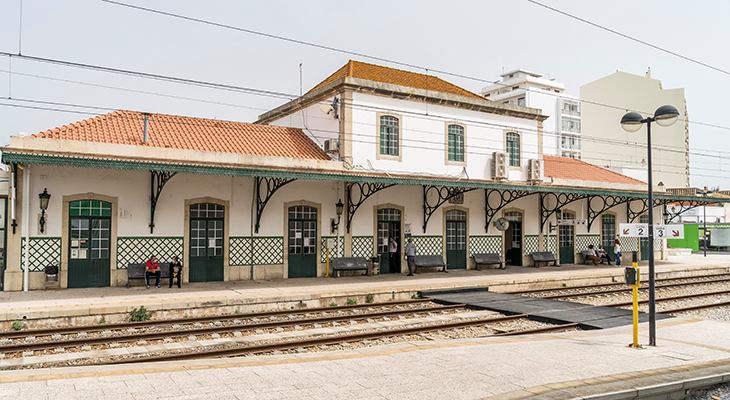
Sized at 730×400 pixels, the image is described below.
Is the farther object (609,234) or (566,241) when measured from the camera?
(609,234)

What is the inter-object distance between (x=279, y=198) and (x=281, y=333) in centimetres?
753

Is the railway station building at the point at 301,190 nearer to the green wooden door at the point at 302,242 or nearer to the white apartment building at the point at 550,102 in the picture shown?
the green wooden door at the point at 302,242

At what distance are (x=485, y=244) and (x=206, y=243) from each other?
11.3m

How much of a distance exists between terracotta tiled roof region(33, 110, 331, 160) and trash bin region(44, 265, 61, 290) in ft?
11.3

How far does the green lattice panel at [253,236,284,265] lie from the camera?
1730 centimetres

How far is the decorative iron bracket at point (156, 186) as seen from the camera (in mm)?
15461

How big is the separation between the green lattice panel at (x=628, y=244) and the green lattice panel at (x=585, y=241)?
180 cm

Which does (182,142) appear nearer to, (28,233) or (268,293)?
(28,233)

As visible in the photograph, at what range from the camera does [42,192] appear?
14.3 meters

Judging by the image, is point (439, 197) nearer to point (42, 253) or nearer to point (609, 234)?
point (609, 234)

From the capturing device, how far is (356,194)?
19.1 metres

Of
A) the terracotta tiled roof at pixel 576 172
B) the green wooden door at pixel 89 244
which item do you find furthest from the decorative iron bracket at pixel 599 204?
the green wooden door at pixel 89 244

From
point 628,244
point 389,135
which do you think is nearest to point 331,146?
point 389,135

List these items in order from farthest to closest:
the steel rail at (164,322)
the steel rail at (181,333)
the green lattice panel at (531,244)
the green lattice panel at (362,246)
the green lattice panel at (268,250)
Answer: the green lattice panel at (531,244), the green lattice panel at (362,246), the green lattice panel at (268,250), the steel rail at (164,322), the steel rail at (181,333)
